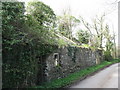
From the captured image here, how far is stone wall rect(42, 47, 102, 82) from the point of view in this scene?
34.7ft

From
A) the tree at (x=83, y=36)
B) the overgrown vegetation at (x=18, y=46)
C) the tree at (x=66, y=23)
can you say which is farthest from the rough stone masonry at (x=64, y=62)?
the tree at (x=83, y=36)

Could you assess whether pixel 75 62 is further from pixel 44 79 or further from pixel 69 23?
pixel 69 23

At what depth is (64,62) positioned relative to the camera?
12.9 m

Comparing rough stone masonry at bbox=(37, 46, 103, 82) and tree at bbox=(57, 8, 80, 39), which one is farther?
tree at bbox=(57, 8, 80, 39)

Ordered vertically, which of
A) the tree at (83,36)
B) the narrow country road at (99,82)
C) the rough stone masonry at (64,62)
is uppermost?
the tree at (83,36)

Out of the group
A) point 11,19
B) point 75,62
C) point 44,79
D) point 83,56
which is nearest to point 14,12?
point 11,19

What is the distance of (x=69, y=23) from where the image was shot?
92.8 feet

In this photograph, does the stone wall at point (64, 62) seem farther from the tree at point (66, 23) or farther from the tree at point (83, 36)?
the tree at point (83, 36)

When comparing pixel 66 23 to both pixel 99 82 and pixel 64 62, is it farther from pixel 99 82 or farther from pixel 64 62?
pixel 99 82

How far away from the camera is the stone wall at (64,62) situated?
10.6 m

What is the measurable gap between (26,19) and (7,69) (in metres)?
2.95

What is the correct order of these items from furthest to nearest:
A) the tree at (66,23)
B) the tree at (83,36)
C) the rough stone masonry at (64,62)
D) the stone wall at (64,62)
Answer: the tree at (83,36)
the tree at (66,23)
the stone wall at (64,62)
the rough stone masonry at (64,62)

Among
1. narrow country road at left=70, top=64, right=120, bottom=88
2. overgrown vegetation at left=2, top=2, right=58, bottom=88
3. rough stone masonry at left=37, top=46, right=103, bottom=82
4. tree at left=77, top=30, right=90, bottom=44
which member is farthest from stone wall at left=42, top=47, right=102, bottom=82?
tree at left=77, top=30, right=90, bottom=44

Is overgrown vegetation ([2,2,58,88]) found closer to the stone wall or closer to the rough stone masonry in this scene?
the rough stone masonry
